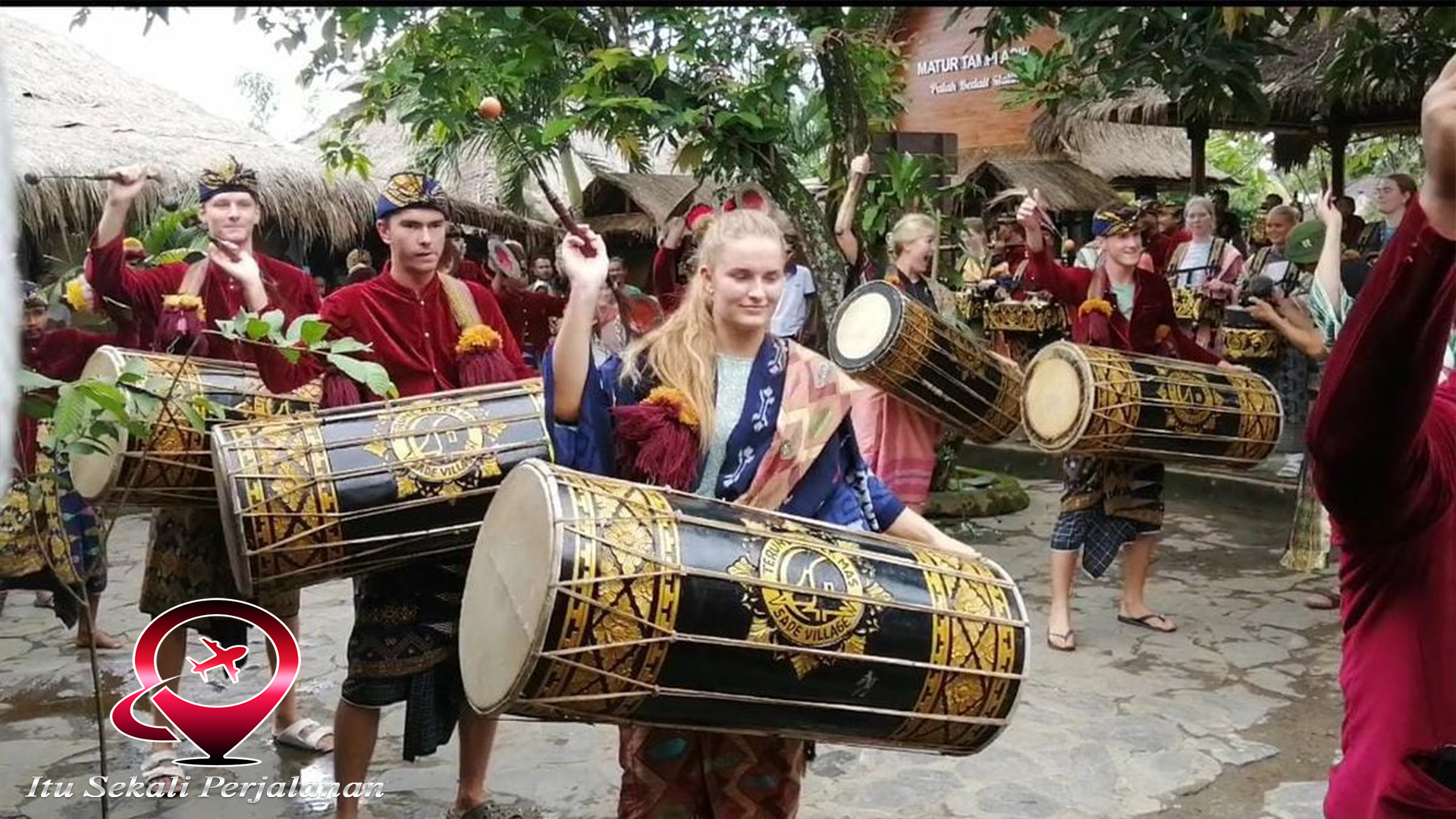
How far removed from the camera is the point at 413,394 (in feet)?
11.1

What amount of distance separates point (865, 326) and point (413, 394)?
103 inches

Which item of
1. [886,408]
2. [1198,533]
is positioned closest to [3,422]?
[886,408]

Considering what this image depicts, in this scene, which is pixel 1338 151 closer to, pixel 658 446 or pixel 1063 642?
pixel 1063 642

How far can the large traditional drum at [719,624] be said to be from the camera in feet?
6.67

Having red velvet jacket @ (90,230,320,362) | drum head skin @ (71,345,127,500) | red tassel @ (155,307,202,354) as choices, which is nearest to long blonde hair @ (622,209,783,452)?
drum head skin @ (71,345,127,500)

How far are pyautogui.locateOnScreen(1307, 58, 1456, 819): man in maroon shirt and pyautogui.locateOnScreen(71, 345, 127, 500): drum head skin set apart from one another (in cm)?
289

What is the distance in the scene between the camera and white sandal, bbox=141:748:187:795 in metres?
3.78

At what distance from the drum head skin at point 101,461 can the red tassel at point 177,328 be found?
14.7 inches

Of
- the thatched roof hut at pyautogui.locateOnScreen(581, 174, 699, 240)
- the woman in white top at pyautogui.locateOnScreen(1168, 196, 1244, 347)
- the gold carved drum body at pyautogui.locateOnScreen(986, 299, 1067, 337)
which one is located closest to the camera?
the woman in white top at pyautogui.locateOnScreen(1168, 196, 1244, 347)

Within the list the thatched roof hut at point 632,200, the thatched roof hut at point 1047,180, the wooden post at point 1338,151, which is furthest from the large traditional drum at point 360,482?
the thatched roof hut at point 1047,180

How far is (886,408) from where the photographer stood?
5941mm

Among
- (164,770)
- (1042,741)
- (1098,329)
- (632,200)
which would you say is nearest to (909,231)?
(1098,329)

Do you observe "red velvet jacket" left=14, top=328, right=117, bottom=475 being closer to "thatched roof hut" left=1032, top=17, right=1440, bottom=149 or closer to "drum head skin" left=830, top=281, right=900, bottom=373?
"drum head skin" left=830, top=281, right=900, bottom=373

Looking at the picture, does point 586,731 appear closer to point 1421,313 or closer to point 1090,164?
point 1421,313
